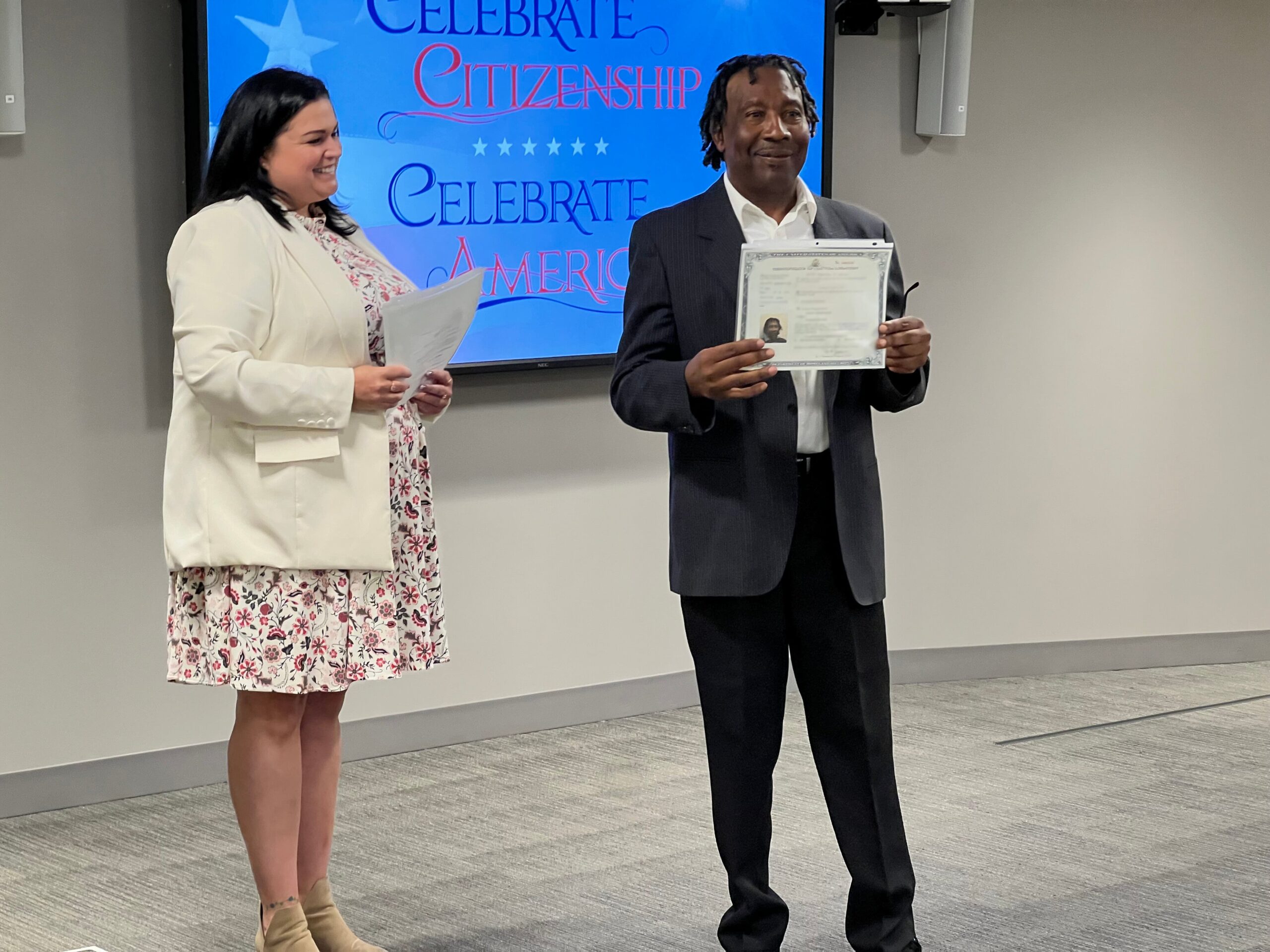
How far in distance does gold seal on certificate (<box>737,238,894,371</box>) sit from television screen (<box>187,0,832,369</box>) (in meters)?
1.93

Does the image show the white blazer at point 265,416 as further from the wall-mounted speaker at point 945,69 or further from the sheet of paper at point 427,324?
the wall-mounted speaker at point 945,69

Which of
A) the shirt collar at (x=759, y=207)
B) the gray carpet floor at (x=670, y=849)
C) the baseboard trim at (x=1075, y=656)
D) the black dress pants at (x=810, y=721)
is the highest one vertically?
the shirt collar at (x=759, y=207)

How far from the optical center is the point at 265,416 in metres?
2.57

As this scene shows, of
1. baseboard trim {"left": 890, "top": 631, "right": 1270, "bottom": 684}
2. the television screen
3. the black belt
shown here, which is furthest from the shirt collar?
baseboard trim {"left": 890, "top": 631, "right": 1270, "bottom": 684}

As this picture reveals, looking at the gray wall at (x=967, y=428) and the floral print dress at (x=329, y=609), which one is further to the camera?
the gray wall at (x=967, y=428)

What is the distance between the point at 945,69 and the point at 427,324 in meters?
2.80

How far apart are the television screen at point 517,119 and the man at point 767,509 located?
1627 mm

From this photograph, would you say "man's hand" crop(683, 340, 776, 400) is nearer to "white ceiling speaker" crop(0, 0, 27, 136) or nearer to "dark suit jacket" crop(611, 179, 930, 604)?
"dark suit jacket" crop(611, 179, 930, 604)

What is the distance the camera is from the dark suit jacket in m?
2.58

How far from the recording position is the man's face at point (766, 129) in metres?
2.49

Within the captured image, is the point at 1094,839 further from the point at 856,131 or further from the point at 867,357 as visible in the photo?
the point at 856,131

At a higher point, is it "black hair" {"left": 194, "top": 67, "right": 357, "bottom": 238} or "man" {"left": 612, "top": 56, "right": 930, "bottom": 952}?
"black hair" {"left": 194, "top": 67, "right": 357, "bottom": 238}

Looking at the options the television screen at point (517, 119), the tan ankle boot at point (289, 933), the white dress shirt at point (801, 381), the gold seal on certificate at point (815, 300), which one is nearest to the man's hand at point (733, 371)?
the gold seal on certificate at point (815, 300)

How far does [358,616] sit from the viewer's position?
8.94 feet
